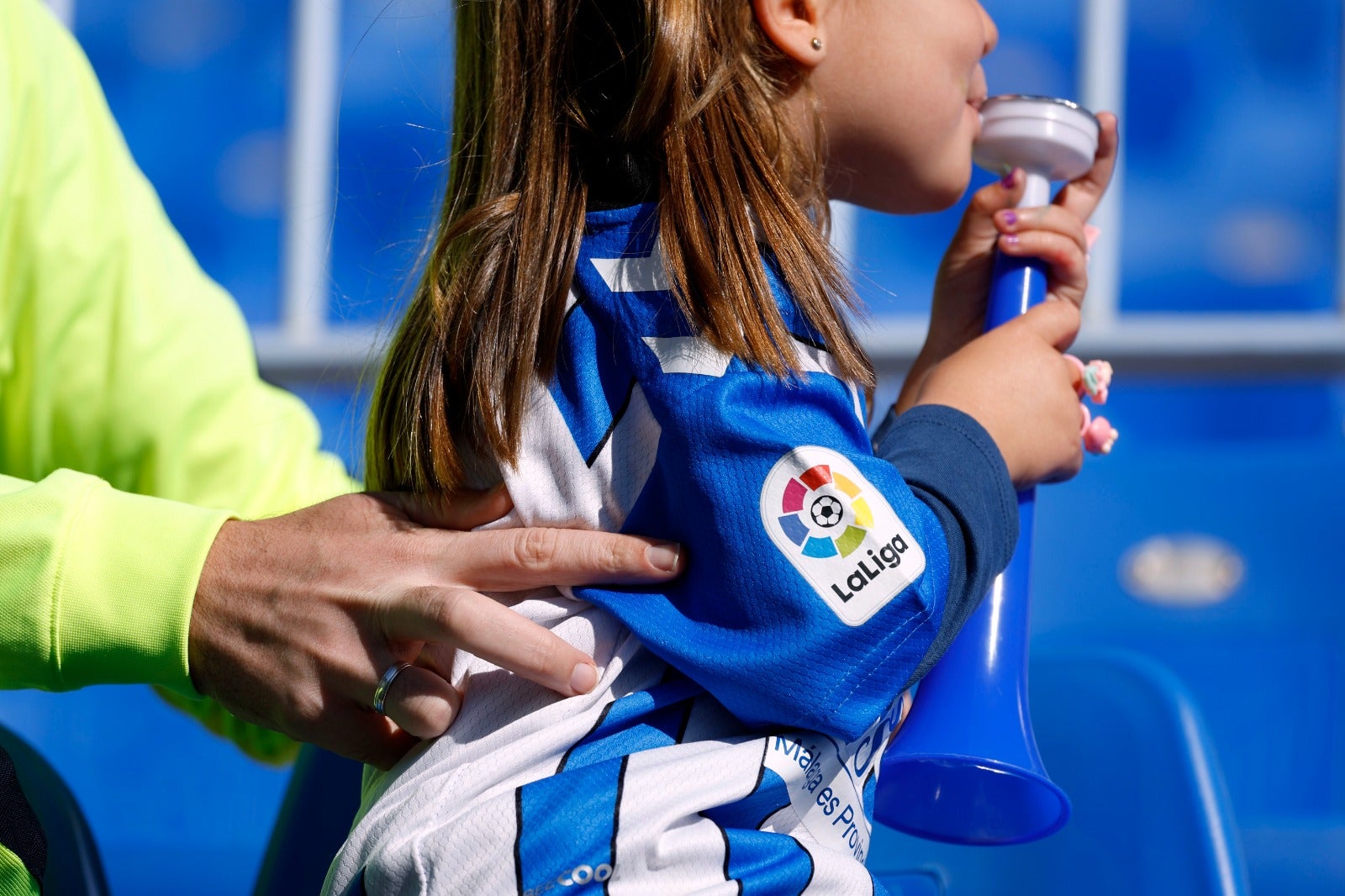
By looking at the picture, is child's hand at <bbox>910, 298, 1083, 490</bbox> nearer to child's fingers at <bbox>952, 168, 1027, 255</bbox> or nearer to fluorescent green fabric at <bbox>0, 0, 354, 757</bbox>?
child's fingers at <bbox>952, 168, 1027, 255</bbox>

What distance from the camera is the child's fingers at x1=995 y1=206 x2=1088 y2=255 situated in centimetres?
92

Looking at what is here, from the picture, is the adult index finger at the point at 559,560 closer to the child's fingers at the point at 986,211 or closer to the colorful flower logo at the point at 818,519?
the colorful flower logo at the point at 818,519

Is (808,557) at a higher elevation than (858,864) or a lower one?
higher

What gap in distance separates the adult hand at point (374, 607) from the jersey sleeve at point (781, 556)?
0.04 metres

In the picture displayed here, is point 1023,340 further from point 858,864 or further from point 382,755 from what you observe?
point 382,755

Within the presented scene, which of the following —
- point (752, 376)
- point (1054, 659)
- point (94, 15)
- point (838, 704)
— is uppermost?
point (94, 15)

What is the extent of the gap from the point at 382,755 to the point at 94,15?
2.80m

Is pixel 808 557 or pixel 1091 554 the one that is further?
pixel 1091 554

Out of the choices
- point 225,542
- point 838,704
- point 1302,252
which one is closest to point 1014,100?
point 838,704

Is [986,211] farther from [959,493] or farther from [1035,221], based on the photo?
[959,493]

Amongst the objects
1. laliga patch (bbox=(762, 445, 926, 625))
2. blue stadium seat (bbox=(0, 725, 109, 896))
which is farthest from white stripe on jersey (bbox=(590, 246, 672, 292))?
blue stadium seat (bbox=(0, 725, 109, 896))

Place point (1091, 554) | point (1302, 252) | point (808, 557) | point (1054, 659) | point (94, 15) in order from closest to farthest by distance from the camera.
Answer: point (808, 557) → point (1054, 659) → point (1091, 554) → point (1302, 252) → point (94, 15)

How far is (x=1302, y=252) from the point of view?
8.34 feet

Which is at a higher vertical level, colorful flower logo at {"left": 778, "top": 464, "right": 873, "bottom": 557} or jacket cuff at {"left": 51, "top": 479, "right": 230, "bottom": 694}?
colorful flower logo at {"left": 778, "top": 464, "right": 873, "bottom": 557}
